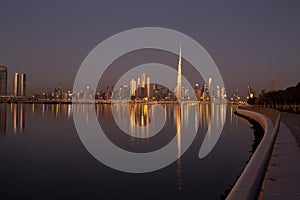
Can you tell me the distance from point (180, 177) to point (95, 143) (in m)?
12.1

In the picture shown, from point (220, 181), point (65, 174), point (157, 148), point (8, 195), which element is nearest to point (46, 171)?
point (65, 174)

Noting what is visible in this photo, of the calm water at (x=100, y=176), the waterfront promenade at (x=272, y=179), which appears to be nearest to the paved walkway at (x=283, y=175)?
the waterfront promenade at (x=272, y=179)

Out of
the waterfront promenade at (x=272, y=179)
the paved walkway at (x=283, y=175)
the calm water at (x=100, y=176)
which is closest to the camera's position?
the waterfront promenade at (x=272, y=179)

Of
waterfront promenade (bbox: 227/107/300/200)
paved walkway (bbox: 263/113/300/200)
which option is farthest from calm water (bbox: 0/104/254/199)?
waterfront promenade (bbox: 227/107/300/200)

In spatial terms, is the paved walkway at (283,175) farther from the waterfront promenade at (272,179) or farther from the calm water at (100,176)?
the calm water at (100,176)

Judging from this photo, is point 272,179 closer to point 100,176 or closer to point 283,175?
point 283,175

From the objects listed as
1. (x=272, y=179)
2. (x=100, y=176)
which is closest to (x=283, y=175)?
(x=272, y=179)

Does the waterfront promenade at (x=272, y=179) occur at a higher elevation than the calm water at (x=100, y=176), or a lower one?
higher

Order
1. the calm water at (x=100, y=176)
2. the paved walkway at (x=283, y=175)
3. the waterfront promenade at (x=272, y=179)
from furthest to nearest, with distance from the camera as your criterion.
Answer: the calm water at (x=100, y=176) → the paved walkway at (x=283, y=175) → the waterfront promenade at (x=272, y=179)

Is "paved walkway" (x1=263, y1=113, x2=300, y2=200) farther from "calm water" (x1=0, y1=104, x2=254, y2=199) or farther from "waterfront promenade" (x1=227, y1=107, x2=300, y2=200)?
"calm water" (x1=0, y1=104, x2=254, y2=199)

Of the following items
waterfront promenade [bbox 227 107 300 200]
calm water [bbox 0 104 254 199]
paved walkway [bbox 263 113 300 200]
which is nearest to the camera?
waterfront promenade [bbox 227 107 300 200]

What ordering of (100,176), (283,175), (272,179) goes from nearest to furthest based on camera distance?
(272,179)
(283,175)
(100,176)

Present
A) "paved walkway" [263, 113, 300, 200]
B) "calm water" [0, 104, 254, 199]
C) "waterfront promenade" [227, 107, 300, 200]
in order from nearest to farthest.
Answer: "waterfront promenade" [227, 107, 300, 200], "paved walkway" [263, 113, 300, 200], "calm water" [0, 104, 254, 199]

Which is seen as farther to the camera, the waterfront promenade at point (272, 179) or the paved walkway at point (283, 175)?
the paved walkway at point (283, 175)
